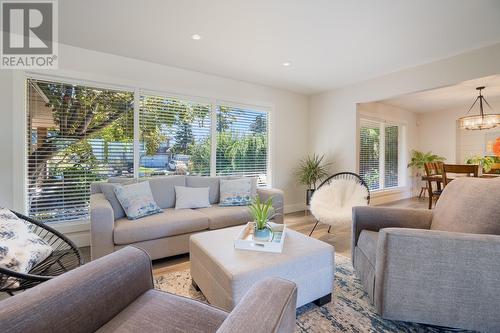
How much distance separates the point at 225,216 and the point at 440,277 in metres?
2.02

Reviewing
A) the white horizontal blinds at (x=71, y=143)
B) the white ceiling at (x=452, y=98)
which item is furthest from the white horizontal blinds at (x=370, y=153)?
the white horizontal blinds at (x=71, y=143)

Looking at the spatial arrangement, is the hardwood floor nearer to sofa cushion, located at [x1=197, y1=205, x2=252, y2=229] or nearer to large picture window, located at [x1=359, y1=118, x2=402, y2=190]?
sofa cushion, located at [x1=197, y1=205, x2=252, y2=229]

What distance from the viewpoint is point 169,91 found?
3.47 meters

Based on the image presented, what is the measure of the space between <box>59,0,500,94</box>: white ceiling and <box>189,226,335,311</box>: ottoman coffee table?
6.67 feet

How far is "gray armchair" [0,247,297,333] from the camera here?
0.74m

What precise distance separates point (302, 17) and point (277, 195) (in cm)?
207

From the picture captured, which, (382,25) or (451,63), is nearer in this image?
(382,25)

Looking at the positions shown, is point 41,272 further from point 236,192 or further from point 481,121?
point 481,121

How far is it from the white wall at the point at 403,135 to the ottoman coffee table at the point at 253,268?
14.0 feet

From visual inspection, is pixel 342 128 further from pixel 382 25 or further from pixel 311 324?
pixel 311 324

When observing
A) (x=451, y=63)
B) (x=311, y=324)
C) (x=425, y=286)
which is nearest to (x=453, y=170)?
(x=451, y=63)

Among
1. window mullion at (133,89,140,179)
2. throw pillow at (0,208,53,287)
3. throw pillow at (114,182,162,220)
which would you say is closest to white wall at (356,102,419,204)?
window mullion at (133,89,140,179)

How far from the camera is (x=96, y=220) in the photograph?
2164 mm

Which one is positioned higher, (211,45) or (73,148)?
(211,45)
